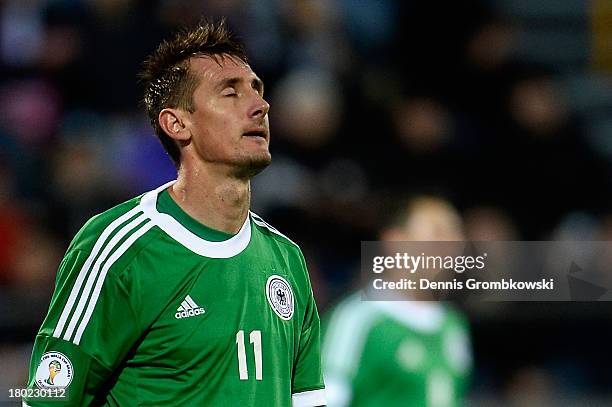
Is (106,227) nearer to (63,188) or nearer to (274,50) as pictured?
(63,188)

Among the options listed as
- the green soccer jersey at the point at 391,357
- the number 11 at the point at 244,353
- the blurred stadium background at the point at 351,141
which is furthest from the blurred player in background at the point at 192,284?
the blurred stadium background at the point at 351,141

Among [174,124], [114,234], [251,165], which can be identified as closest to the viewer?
[114,234]

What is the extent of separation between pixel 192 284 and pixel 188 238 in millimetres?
137

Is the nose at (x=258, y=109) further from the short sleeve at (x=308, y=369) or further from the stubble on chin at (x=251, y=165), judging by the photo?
the short sleeve at (x=308, y=369)

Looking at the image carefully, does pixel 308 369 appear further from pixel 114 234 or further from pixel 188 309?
pixel 114 234

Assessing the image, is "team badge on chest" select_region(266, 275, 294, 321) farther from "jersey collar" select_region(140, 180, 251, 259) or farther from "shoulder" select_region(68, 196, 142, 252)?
"shoulder" select_region(68, 196, 142, 252)

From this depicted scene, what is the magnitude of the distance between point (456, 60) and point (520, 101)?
500 millimetres

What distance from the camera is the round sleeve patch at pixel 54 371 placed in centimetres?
278

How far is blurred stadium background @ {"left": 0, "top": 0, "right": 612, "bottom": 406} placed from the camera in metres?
6.25

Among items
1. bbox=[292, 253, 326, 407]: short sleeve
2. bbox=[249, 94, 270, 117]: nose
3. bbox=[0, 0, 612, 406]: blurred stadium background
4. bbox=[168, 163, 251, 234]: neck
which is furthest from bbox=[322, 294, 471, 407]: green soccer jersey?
bbox=[249, 94, 270, 117]: nose

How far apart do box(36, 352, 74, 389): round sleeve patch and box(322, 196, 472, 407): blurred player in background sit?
97.0 inches

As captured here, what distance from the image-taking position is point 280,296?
3121 mm

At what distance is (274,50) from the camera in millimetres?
7023

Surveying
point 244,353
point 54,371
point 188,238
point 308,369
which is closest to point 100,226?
point 188,238
